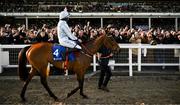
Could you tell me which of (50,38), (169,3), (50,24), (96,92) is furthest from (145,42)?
(169,3)

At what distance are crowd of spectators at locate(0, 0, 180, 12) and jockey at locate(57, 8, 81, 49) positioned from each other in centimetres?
3854

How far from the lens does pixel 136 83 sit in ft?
41.0

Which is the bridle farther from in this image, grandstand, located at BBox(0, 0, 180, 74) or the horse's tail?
grandstand, located at BBox(0, 0, 180, 74)

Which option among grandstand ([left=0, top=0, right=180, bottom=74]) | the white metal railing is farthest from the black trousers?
grandstand ([left=0, top=0, right=180, bottom=74])

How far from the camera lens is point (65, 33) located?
31.8 ft

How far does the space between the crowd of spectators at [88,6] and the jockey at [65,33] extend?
38.5 m

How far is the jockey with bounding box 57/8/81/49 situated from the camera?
31.6 ft

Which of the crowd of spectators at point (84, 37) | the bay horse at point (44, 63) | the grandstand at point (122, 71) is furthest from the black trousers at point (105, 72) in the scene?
the crowd of spectators at point (84, 37)

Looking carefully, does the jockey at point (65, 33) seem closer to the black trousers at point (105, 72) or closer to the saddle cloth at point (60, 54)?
the saddle cloth at point (60, 54)

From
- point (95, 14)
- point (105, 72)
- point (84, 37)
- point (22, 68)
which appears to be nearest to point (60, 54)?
point (22, 68)

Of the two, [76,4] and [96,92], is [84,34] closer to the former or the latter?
[96,92]

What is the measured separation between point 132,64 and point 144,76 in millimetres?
800

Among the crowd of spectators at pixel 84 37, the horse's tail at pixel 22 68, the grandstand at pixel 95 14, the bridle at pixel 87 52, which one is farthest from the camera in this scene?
the grandstand at pixel 95 14

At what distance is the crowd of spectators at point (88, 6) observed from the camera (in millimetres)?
48219
